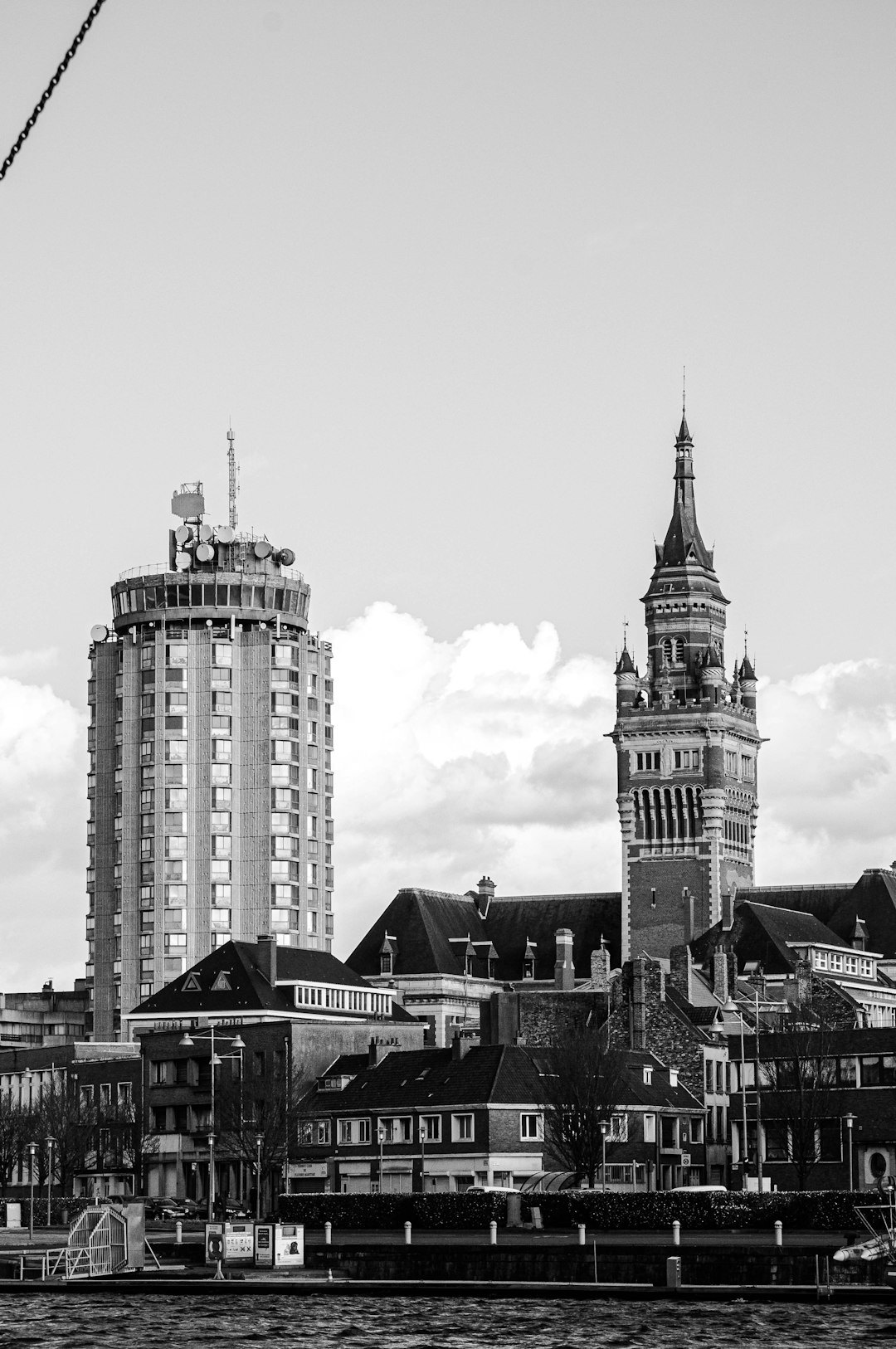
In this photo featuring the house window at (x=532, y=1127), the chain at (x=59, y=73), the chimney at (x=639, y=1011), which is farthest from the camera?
the chimney at (x=639, y=1011)

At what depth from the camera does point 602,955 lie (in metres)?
197

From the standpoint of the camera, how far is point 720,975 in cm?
17238

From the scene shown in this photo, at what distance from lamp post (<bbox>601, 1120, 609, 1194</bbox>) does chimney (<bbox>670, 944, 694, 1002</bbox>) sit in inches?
944

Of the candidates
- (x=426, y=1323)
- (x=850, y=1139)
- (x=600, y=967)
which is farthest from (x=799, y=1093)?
(x=600, y=967)

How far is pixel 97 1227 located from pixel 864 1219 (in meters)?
26.5

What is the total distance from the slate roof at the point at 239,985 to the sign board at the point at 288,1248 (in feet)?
221

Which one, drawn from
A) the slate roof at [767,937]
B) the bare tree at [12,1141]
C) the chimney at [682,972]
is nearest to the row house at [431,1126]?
the chimney at [682,972]

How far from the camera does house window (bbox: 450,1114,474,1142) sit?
13150cm

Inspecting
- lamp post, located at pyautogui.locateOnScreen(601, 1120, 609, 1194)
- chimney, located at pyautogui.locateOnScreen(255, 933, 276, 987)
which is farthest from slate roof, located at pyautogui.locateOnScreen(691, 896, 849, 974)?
lamp post, located at pyautogui.locateOnScreen(601, 1120, 609, 1194)

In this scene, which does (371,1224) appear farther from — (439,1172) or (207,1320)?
(207,1320)

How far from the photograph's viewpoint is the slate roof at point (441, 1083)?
5221 inches

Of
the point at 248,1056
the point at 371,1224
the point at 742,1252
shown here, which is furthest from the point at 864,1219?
the point at 248,1056

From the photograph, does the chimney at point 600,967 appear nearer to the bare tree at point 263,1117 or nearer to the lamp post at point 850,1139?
the bare tree at point 263,1117

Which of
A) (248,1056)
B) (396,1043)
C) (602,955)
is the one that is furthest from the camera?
(602,955)
